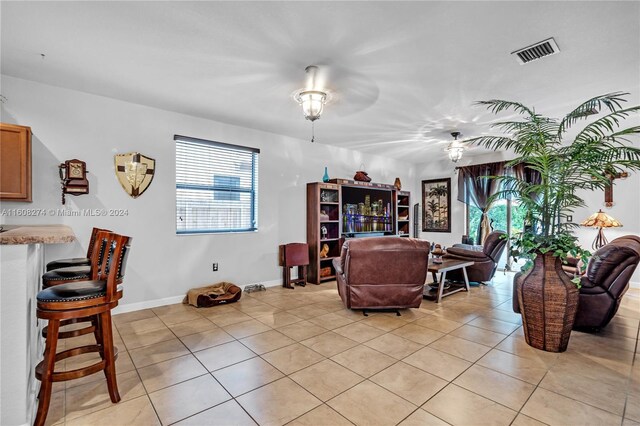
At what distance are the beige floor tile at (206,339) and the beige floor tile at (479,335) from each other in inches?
89.7

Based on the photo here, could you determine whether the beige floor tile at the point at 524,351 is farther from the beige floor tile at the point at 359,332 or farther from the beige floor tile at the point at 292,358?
the beige floor tile at the point at 292,358

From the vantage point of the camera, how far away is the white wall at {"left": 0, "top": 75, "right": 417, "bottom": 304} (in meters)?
3.31

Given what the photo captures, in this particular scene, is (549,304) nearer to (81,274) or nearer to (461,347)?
(461,347)

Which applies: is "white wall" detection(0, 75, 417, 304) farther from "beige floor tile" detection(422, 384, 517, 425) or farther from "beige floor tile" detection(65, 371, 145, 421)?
"beige floor tile" detection(422, 384, 517, 425)

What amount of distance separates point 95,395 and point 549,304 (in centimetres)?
358

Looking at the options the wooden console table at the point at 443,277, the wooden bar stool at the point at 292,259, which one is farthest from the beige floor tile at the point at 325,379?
the wooden bar stool at the point at 292,259

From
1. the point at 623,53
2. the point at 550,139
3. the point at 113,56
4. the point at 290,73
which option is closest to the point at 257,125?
the point at 290,73

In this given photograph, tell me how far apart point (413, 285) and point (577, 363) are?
1546 millimetres

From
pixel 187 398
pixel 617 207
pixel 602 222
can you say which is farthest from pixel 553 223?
pixel 617 207

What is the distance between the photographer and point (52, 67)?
9.68ft

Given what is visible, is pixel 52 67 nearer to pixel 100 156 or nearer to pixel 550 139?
pixel 100 156

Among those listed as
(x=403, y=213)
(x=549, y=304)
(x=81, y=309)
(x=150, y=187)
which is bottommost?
(x=549, y=304)

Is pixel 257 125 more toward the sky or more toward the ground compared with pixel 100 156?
more toward the sky

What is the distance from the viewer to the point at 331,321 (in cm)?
349
